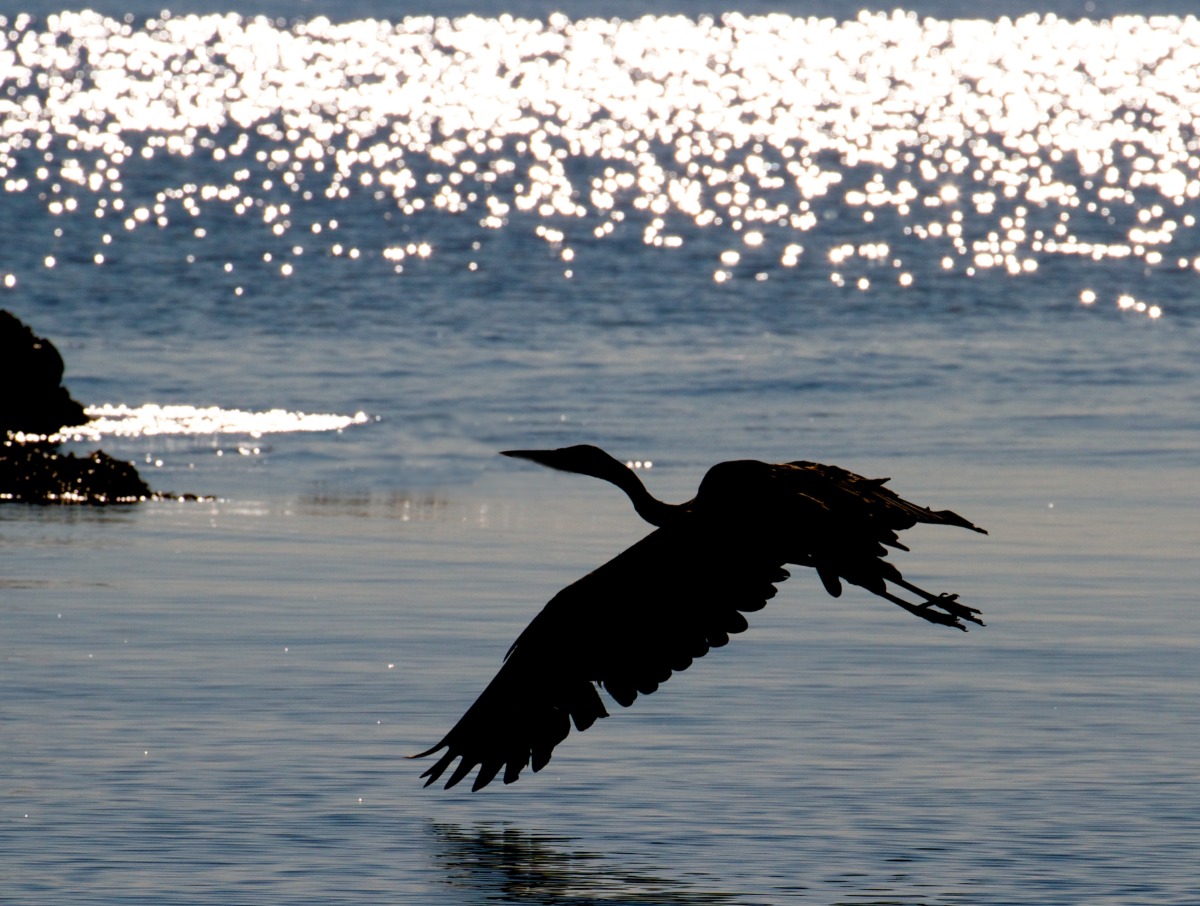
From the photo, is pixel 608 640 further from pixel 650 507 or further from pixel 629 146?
pixel 629 146

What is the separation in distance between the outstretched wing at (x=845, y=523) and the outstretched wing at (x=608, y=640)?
203 mm

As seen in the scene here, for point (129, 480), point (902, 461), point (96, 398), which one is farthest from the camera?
point (96, 398)

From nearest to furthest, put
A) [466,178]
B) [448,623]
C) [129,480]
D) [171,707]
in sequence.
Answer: [171,707] → [448,623] → [129,480] → [466,178]

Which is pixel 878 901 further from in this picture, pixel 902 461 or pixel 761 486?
pixel 902 461

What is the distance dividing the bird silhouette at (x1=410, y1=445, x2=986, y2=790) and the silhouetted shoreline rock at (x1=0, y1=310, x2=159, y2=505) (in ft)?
30.1

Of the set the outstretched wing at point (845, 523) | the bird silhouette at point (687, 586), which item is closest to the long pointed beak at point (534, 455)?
the bird silhouette at point (687, 586)

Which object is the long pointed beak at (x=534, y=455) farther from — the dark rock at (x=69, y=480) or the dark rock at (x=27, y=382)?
the dark rock at (x=27, y=382)

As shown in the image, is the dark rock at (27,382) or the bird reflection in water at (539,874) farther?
the dark rock at (27,382)

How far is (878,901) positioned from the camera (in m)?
8.93

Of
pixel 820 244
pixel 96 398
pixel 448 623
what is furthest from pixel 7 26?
pixel 448 623

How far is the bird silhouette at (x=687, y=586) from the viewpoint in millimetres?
9742

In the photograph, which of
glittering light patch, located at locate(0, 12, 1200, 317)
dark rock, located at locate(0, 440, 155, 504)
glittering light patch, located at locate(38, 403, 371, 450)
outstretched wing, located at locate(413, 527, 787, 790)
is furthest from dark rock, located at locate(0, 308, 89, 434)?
glittering light patch, located at locate(0, 12, 1200, 317)

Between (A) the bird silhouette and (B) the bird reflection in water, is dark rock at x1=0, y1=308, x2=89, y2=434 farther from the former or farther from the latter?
(B) the bird reflection in water

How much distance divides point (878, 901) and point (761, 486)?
1791 millimetres
